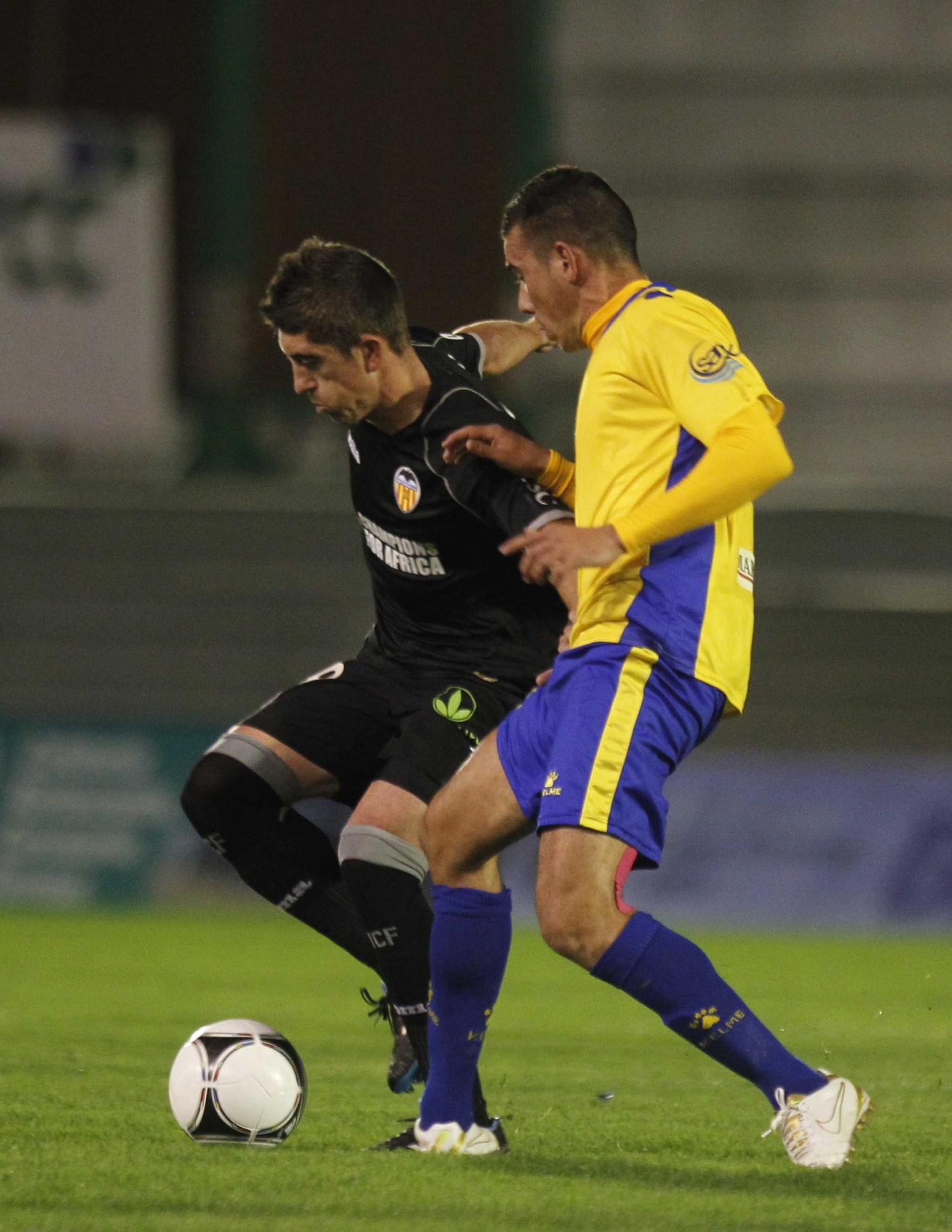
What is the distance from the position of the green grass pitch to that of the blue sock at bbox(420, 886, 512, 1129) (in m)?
0.14

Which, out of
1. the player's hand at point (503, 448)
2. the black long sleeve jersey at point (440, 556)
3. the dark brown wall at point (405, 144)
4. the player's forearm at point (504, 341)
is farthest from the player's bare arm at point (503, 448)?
the dark brown wall at point (405, 144)

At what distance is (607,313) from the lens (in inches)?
150

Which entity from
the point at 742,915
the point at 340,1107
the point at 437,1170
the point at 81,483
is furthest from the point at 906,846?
the point at 437,1170

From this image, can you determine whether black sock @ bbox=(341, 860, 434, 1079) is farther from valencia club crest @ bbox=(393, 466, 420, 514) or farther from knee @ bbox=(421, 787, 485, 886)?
valencia club crest @ bbox=(393, 466, 420, 514)

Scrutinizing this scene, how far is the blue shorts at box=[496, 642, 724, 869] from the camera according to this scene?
3.57 metres

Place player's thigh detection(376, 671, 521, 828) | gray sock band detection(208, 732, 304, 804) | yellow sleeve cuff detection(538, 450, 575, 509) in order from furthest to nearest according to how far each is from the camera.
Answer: gray sock band detection(208, 732, 304, 804)
player's thigh detection(376, 671, 521, 828)
yellow sleeve cuff detection(538, 450, 575, 509)

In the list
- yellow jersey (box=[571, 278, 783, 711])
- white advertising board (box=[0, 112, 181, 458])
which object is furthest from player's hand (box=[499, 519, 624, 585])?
white advertising board (box=[0, 112, 181, 458])

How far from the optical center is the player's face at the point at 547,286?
12.5 ft

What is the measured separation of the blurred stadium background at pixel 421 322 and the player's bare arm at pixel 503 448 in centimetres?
681

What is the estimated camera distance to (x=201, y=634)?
12.4 metres

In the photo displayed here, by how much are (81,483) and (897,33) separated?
6.35m

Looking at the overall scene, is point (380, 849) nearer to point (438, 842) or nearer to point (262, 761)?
point (262, 761)

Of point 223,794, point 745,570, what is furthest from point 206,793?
point 745,570

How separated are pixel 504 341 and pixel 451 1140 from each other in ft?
6.50
